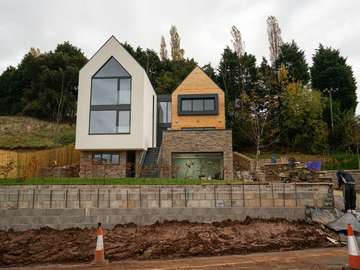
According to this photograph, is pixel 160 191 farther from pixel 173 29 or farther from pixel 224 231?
pixel 173 29

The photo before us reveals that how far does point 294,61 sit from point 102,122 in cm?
2269

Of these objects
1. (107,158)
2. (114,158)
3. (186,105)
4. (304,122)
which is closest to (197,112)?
(186,105)

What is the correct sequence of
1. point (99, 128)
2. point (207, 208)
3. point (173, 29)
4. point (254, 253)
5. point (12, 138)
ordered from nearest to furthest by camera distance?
point (254, 253)
point (207, 208)
point (99, 128)
point (12, 138)
point (173, 29)

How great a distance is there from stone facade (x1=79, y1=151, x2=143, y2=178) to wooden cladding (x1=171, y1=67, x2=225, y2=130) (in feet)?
16.4

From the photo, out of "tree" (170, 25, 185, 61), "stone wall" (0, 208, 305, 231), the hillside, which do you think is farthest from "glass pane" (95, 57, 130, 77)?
"tree" (170, 25, 185, 61)

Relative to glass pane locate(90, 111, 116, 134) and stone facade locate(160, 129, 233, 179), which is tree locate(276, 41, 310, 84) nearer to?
stone facade locate(160, 129, 233, 179)

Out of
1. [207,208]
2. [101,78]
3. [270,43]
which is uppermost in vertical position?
[270,43]

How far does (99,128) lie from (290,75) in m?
20.9

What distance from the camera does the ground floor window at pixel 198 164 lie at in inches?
661

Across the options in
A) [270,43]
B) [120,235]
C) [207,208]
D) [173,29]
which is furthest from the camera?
[173,29]

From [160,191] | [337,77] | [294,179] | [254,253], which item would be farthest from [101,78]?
[337,77]

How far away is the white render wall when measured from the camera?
17.1m

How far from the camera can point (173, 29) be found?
53219 millimetres

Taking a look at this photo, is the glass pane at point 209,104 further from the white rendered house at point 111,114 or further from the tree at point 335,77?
the tree at point 335,77
